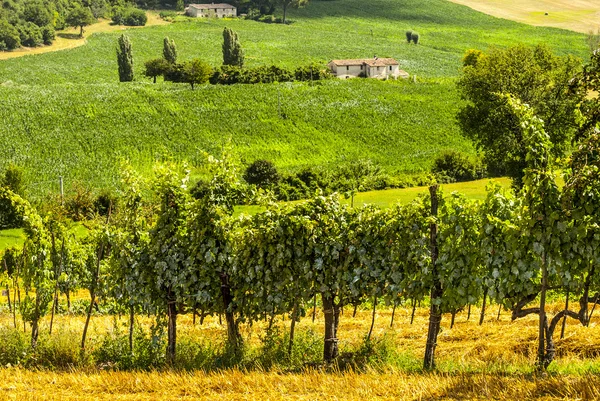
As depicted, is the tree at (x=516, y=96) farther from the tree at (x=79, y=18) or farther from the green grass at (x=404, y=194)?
the tree at (x=79, y=18)

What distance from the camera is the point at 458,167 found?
64188 millimetres

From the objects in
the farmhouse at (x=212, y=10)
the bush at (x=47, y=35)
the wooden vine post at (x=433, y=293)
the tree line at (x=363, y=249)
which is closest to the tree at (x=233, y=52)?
the bush at (x=47, y=35)

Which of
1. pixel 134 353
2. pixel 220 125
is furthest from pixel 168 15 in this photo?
pixel 134 353

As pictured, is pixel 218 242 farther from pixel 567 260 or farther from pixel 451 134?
pixel 451 134

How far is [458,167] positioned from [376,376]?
54.0m

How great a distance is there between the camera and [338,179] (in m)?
61.5

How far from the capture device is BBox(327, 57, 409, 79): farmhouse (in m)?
109

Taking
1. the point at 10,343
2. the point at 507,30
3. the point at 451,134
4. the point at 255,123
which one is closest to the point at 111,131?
the point at 255,123

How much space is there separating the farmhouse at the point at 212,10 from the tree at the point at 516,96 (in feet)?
403

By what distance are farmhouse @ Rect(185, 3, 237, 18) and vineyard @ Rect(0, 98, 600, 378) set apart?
15534 centimetres

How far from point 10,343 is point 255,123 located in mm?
68662

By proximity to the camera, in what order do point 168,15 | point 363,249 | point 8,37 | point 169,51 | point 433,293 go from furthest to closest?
point 168,15 < point 8,37 < point 169,51 < point 363,249 < point 433,293

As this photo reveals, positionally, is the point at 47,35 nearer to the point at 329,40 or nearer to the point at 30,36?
the point at 30,36

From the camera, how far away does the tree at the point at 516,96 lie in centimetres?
4619
